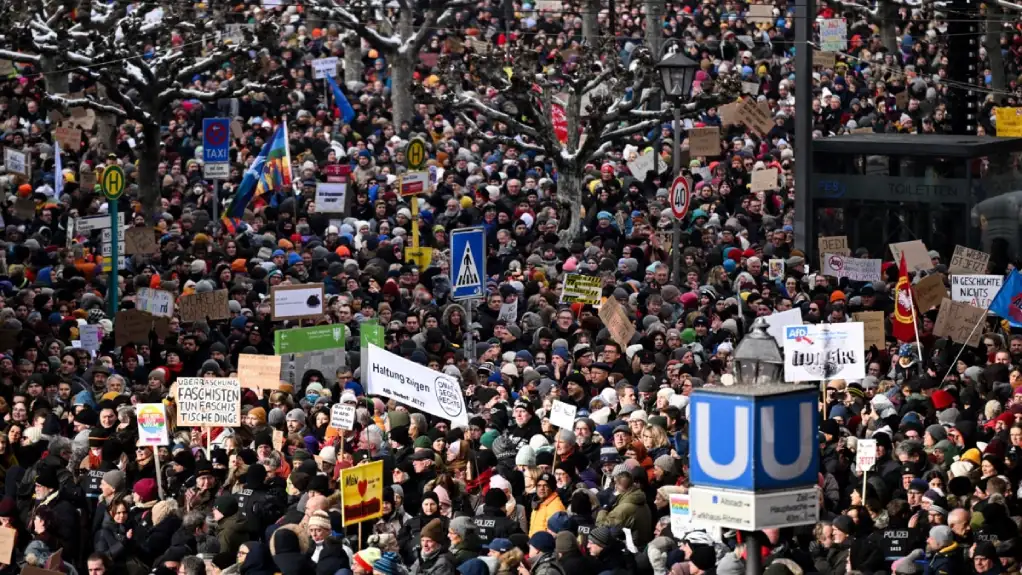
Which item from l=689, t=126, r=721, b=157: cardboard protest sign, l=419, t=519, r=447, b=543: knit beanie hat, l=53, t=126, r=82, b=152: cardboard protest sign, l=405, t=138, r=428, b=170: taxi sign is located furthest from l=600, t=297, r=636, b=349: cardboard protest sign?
l=53, t=126, r=82, b=152: cardboard protest sign

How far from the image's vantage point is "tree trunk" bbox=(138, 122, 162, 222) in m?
28.6

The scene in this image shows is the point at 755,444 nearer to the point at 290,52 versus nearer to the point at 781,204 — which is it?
the point at 781,204

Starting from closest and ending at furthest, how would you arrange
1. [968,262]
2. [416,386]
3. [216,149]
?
1. [416,386]
2. [968,262]
3. [216,149]

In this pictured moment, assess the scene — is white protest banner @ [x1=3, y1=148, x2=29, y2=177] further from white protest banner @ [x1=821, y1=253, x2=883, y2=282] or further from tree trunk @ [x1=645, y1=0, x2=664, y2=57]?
tree trunk @ [x1=645, y1=0, x2=664, y2=57]

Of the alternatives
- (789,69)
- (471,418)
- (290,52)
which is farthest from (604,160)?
(471,418)

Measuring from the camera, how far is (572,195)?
28.0 m

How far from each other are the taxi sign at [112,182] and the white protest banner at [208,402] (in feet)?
20.1

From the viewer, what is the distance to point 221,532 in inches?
567

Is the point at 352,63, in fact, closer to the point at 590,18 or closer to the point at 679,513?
the point at 590,18

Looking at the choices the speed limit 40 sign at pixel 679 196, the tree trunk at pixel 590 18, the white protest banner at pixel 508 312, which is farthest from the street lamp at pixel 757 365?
the tree trunk at pixel 590 18

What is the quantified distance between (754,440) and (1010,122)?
21.9 meters

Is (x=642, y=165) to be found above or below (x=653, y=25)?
below

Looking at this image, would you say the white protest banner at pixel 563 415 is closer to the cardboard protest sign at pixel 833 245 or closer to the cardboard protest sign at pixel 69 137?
the cardboard protest sign at pixel 833 245

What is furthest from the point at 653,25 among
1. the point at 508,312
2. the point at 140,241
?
the point at 508,312
